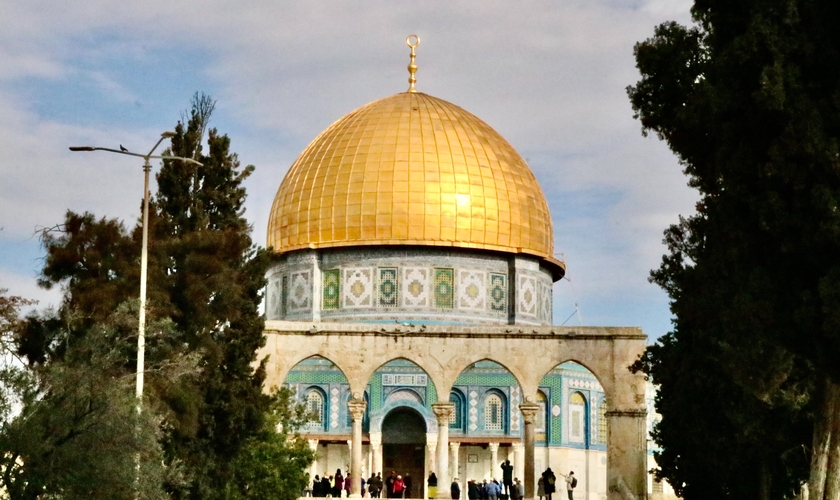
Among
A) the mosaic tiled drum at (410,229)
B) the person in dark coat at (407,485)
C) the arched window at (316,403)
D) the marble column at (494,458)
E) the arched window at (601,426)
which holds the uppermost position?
the mosaic tiled drum at (410,229)

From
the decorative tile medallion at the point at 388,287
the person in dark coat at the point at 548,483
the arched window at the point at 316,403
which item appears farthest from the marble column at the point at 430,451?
the person in dark coat at the point at 548,483

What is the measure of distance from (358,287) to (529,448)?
310 inches

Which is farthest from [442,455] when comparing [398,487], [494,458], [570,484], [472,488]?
[494,458]

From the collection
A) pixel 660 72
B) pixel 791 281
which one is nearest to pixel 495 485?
pixel 660 72

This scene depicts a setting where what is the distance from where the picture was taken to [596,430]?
3800 cm

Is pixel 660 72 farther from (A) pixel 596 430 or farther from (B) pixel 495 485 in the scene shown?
(A) pixel 596 430

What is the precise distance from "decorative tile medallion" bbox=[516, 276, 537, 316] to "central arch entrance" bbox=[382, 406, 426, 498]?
155 inches

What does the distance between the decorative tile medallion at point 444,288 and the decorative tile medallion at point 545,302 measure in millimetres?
2825

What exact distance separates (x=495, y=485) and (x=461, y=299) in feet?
23.8

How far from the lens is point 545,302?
1459 inches

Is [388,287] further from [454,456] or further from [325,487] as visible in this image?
[325,487]

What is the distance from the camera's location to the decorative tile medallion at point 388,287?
34906 mm

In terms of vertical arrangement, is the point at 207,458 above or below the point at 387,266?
below

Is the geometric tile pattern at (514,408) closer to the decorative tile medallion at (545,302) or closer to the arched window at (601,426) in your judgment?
the decorative tile medallion at (545,302)
